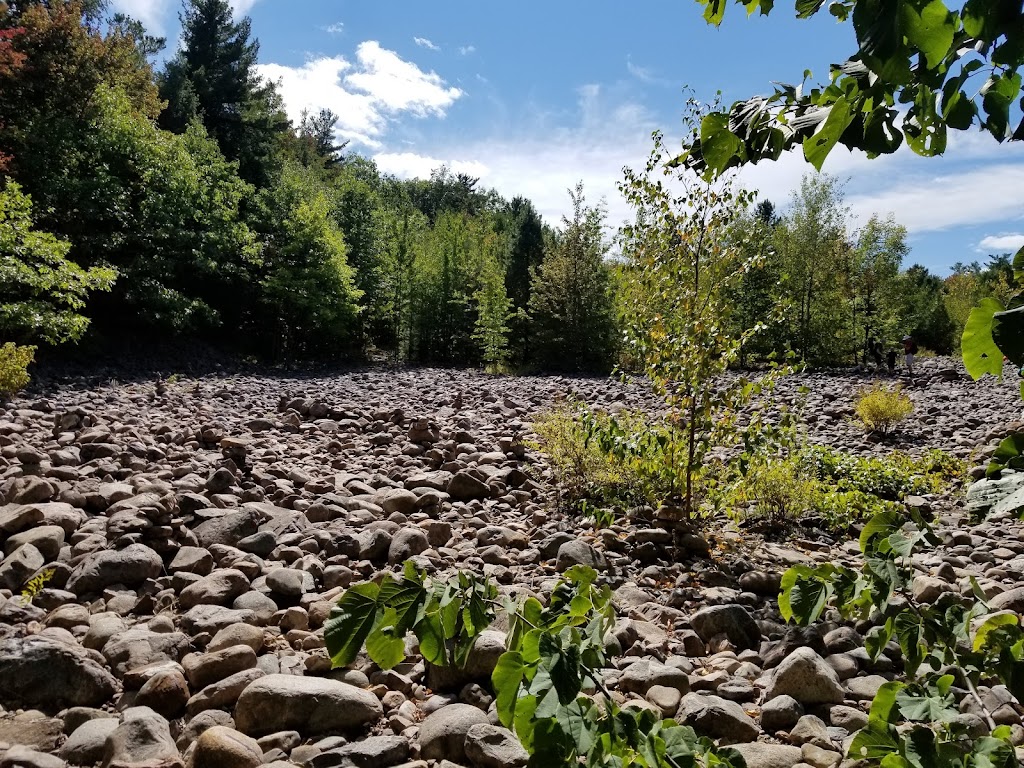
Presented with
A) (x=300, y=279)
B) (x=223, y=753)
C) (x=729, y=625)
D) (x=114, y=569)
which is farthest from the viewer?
(x=300, y=279)

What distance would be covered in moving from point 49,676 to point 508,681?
2593mm

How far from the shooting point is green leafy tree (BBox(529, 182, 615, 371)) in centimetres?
1994

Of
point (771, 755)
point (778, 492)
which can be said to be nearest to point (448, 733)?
point (771, 755)

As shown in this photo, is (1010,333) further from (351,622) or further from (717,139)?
(351,622)

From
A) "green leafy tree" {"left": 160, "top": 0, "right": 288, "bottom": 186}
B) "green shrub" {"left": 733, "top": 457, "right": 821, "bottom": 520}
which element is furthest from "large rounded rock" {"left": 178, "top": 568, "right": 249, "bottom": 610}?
"green leafy tree" {"left": 160, "top": 0, "right": 288, "bottom": 186}

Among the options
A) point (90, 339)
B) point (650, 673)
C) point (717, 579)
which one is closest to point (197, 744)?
point (650, 673)

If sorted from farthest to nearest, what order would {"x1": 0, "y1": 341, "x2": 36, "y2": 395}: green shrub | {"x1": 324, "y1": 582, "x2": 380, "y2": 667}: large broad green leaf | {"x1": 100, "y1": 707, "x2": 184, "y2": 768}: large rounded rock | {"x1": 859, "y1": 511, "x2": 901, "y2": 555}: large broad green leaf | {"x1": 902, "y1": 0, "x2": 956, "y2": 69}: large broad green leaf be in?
{"x1": 0, "y1": 341, "x2": 36, "y2": 395}: green shrub → {"x1": 100, "y1": 707, "x2": 184, "y2": 768}: large rounded rock → {"x1": 859, "y1": 511, "x2": 901, "y2": 555}: large broad green leaf → {"x1": 324, "y1": 582, "x2": 380, "y2": 667}: large broad green leaf → {"x1": 902, "y1": 0, "x2": 956, "y2": 69}: large broad green leaf

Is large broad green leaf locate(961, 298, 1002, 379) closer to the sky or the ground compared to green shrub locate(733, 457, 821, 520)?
closer to the sky

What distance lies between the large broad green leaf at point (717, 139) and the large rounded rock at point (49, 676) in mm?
2979

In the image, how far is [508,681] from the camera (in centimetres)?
77

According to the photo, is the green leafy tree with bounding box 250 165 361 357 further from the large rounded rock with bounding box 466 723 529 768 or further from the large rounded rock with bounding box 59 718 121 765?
the large rounded rock with bounding box 466 723 529 768

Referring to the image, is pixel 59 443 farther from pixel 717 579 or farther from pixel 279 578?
pixel 717 579

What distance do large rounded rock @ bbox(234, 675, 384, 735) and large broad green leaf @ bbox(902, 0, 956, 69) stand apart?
2.62m

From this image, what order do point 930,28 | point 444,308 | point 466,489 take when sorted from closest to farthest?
point 930,28, point 466,489, point 444,308
